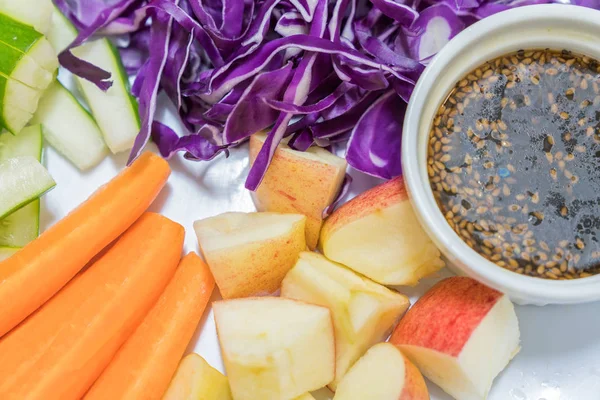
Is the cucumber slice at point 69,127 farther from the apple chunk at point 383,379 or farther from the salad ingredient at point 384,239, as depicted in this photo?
the apple chunk at point 383,379

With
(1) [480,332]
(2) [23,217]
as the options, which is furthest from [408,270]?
(2) [23,217]

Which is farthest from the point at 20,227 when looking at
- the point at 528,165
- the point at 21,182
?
the point at 528,165

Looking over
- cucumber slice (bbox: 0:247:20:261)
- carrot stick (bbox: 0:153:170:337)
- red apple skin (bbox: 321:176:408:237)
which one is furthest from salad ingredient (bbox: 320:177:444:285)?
cucumber slice (bbox: 0:247:20:261)

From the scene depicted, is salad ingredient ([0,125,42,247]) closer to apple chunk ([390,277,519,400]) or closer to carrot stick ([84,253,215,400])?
carrot stick ([84,253,215,400])

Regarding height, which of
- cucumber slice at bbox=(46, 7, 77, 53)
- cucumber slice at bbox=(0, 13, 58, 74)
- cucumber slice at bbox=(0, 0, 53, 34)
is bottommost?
cucumber slice at bbox=(46, 7, 77, 53)

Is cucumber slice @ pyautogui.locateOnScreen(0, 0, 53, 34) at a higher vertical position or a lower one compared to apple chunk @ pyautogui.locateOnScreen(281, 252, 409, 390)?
higher

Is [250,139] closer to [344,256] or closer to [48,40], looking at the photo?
[344,256]

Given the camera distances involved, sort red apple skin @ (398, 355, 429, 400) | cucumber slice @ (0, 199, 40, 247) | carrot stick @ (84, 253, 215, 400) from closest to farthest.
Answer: red apple skin @ (398, 355, 429, 400)
carrot stick @ (84, 253, 215, 400)
cucumber slice @ (0, 199, 40, 247)
